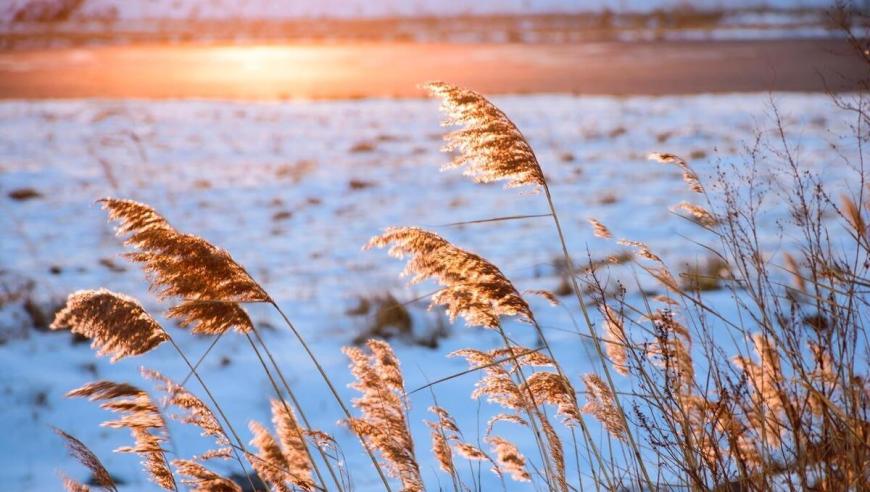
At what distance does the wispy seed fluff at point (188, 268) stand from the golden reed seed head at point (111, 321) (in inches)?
3.7

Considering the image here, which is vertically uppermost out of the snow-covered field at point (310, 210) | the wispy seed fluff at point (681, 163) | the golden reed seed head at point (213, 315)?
the wispy seed fluff at point (681, 163)

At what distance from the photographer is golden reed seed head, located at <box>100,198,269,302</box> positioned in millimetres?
2613

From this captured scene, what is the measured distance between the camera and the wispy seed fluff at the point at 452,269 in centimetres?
272

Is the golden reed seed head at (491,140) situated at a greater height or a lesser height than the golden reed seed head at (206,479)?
greater

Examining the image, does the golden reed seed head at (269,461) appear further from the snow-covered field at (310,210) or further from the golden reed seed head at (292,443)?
the snow-covered field at (310,210)

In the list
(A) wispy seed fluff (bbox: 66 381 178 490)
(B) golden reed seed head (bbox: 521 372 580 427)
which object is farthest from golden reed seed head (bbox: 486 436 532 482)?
(A) wispy seed fluff (bbox: 66 381 178 490)

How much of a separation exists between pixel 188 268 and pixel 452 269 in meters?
0.80

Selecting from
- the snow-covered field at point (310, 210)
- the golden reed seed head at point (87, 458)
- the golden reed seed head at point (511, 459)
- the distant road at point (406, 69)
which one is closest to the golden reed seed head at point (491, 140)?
the snow-covered field at point (310, 210)

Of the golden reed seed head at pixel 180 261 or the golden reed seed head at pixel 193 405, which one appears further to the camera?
the golden reed seed head at pixel 193 405

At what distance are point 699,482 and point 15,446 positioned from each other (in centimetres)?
399

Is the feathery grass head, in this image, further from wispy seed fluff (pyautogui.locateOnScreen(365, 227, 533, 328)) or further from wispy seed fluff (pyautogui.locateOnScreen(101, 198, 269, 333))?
wispy seed fluff (pyautogui.locateOnScreen(365, 227, 533, 328))

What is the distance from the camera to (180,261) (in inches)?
104

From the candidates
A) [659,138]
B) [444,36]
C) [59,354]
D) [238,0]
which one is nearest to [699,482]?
[59,354]

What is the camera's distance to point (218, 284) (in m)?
2.66
